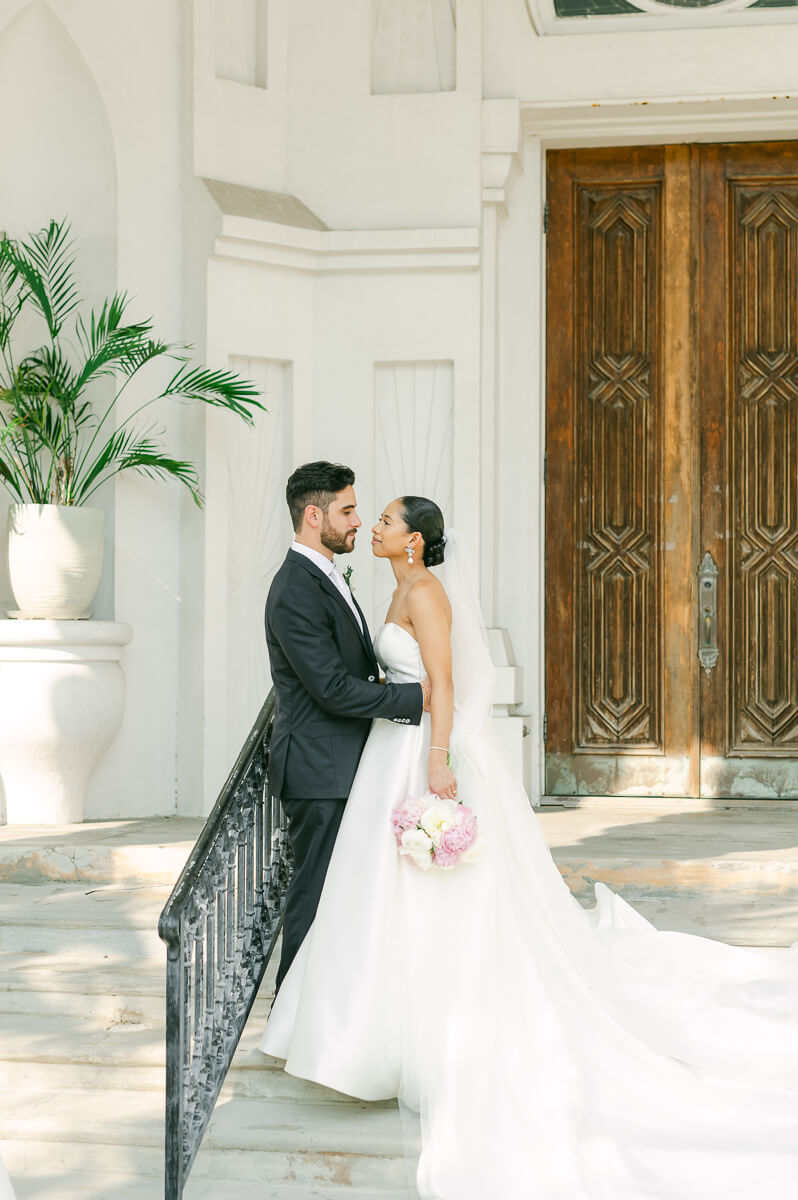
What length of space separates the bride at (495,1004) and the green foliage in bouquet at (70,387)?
8.98 ft

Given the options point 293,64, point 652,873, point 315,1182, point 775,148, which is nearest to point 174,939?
point 315,1182

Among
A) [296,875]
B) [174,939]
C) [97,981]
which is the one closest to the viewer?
[174,939]

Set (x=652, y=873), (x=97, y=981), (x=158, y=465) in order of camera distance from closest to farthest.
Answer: (x=97, y=981)
(x=652, y=873)
(x=158, y=465)

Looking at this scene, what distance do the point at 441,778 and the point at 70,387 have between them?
152 inches

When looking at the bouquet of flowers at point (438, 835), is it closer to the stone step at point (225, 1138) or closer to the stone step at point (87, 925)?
the stone step at point (225, 1138)

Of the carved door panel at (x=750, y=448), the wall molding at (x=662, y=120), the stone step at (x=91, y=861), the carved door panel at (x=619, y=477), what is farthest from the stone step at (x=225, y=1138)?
the wall molding at (x=662, y=120)

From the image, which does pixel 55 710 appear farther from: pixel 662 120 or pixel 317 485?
pixel 662 120

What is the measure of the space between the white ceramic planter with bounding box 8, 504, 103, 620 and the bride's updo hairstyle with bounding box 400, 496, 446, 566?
2.90 m

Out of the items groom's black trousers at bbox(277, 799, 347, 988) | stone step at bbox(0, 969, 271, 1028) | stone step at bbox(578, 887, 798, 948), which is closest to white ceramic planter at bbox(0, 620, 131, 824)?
stone step at bbox(0, 969, 271, 1028)

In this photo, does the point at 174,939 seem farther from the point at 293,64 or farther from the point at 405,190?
the point at 293,64

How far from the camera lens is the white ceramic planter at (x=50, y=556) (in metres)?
6.69

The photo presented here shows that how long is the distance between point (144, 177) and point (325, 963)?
4.98 metres

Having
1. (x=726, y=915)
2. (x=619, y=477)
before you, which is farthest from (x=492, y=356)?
(x=726, y=915)

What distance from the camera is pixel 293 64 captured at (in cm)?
748
